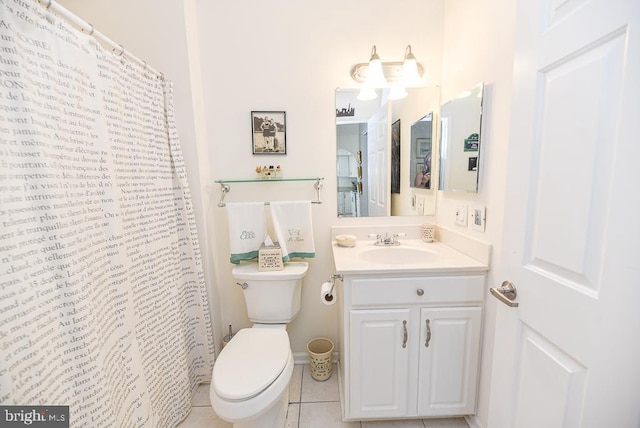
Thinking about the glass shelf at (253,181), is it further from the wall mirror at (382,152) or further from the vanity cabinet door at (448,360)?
the vanity cabinet door at (448,360)

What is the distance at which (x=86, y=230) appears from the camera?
844 mm

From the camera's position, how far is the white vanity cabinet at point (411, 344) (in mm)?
1177

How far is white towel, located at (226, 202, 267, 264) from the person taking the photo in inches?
60.4

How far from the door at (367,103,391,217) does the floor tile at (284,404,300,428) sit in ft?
4.01

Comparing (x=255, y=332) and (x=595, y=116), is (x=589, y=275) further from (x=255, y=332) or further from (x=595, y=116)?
(x=255, y=332)

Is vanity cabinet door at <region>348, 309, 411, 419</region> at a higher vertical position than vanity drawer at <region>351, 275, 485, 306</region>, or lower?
lower

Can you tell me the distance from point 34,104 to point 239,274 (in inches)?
41.8

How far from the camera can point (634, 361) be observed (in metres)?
0.50

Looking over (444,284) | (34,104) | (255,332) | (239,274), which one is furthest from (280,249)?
(34,104)

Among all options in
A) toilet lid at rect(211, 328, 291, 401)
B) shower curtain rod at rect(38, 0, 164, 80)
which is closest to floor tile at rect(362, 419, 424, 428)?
toilet lid at rect(211, 328, 291, 401)

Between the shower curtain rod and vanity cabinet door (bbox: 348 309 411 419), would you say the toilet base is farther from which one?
the shower curtain rod

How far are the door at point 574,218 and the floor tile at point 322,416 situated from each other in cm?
86

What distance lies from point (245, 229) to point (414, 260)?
1030 millimetres

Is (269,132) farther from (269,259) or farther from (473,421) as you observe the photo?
(473,421)
